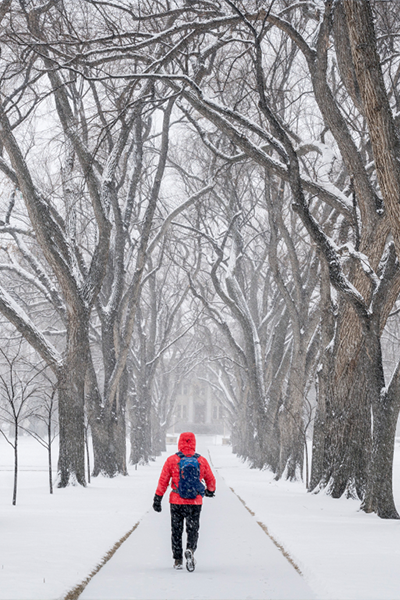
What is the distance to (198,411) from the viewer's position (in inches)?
3472

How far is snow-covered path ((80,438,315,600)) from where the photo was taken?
4859 mm

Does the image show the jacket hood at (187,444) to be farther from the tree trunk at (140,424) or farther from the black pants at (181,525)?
the tree trunk at (140,424)

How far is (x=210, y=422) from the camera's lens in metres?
87.5

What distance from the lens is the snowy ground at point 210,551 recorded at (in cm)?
490

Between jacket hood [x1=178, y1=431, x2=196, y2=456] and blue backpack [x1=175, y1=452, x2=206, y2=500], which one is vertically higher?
jacket hood [x1=178, y1=431, x2=196, y2=456]

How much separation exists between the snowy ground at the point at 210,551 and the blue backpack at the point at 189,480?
652 millimetres

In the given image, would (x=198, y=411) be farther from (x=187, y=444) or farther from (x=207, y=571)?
(x=207, y=571)

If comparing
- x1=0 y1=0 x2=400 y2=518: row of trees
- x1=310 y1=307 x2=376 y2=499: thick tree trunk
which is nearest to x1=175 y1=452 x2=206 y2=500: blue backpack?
x1=0 y1=0 x2=400 y2=518: row of trees

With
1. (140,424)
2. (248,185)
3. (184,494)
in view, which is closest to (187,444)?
(184,494)

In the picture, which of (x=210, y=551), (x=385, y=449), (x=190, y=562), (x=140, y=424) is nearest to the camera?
(x=190, y=562)

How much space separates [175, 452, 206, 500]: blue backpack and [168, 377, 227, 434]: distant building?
73960mm

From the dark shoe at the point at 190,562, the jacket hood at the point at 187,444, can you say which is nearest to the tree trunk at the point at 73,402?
the jacket hood at the point at 187,444

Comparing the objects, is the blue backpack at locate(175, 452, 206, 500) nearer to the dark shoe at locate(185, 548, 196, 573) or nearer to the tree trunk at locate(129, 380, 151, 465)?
the dark shoe at locate(185, 548, 196, 573)

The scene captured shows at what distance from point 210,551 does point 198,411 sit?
82.3 meters
